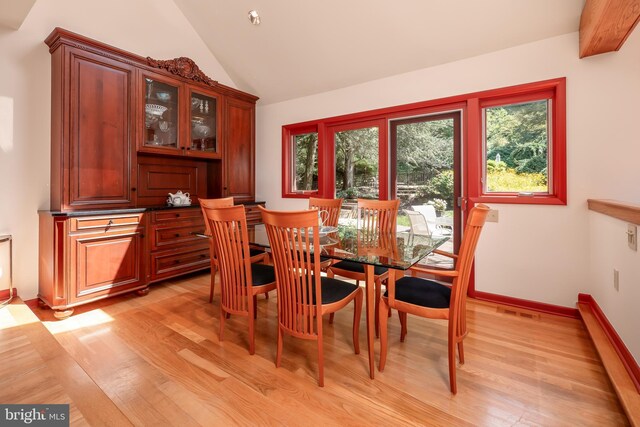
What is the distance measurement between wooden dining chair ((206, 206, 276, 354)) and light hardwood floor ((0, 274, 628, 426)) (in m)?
0.29

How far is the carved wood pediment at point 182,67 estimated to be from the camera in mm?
3175

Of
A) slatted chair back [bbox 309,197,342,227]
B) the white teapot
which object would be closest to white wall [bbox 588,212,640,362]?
slatted chair back [bbox 309,197,342,227]

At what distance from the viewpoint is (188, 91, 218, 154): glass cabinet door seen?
3.56m

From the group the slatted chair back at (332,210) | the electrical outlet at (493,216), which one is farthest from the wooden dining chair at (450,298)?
the electrical outlet at (493,216)

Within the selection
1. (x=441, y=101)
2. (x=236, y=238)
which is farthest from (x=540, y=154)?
(x=236, y=238)

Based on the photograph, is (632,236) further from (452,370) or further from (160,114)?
(160,114)

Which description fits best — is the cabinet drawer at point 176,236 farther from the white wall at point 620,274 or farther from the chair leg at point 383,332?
the white wall at point 620,274

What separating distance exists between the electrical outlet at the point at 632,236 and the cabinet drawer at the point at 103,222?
3.70 meters

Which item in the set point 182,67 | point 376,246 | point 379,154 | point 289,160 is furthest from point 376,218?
point 182,67

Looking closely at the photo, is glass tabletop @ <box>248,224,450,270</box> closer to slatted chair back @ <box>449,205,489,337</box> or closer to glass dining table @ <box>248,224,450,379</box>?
glass dining table @ <box>248,224,450,379</box>

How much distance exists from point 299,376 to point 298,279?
59 cm

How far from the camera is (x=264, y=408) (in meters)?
1.45

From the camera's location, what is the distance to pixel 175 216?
322cm

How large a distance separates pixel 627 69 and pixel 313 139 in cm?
307
